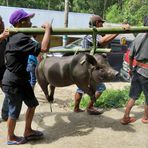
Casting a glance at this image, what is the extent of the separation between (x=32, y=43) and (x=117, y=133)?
2221mm

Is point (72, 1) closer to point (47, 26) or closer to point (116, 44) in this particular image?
point (116, 44)

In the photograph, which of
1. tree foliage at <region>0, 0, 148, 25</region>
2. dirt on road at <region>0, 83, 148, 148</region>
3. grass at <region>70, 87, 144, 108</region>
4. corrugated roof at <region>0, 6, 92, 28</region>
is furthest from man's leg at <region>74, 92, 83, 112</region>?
tree foliage at <region>0, 0, 148, 25</region>

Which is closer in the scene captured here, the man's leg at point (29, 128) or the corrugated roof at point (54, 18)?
the man's leg at point (29, 128)

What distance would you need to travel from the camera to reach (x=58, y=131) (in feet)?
20.3

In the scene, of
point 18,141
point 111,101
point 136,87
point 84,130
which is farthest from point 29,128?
point 111,101

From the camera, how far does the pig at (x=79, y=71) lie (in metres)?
5.34

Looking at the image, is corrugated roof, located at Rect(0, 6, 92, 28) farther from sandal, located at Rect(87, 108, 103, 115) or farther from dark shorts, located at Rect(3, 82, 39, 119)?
dark shorts, located at Rect(3, 82, 39, 119)

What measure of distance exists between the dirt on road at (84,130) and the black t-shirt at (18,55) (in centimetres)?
105

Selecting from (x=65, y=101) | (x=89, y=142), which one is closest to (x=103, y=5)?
(x=65, y=101)

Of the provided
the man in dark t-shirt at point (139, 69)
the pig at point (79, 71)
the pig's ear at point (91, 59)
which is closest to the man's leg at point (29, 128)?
the pig at point (79, 71)

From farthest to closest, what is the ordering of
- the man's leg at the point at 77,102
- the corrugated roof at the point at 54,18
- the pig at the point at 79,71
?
the corrugated roof at the point at 54,18
the man's leg at the point at 77,102
the pig at the point at 79,71

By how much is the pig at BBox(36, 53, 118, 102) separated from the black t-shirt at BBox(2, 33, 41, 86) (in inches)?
28.8

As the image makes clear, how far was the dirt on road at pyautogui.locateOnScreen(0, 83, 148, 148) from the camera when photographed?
5.68 meters

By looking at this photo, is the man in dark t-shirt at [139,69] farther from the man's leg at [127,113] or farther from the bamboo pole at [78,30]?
the bamboo pole at [78,30]
